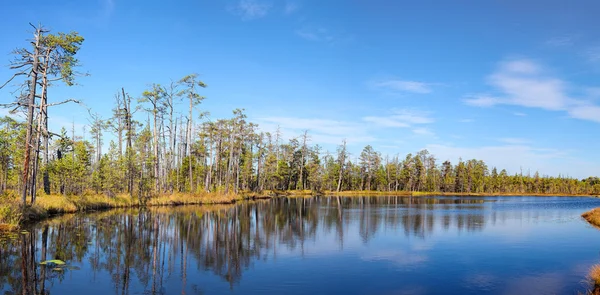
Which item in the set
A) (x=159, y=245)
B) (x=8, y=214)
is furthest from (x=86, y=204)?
(x=159, y=245)

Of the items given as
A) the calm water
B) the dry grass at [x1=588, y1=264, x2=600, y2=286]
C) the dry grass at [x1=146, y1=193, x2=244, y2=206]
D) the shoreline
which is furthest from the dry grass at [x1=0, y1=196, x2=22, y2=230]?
the dry grass at [x1=588, y1=264, x2=600, y2=286]

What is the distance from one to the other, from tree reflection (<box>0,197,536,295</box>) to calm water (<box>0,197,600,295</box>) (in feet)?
0.19

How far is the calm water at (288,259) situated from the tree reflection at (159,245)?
0.06 m

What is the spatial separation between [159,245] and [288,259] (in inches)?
291

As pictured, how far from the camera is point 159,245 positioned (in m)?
20.5

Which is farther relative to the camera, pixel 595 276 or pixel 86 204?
pixel 86 204

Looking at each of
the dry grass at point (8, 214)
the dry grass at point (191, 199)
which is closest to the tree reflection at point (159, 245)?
the dry grass at point (8, 214)

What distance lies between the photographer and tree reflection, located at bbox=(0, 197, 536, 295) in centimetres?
1378

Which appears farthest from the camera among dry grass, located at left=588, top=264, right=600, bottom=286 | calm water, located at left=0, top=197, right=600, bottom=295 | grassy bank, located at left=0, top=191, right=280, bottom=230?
grassy bank, located at left=0, top=191, right=280, bottom=230

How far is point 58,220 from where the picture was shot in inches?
1102

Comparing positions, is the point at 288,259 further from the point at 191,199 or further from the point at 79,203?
the point at 191,199

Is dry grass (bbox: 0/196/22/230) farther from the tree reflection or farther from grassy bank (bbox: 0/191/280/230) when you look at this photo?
the tree reflection

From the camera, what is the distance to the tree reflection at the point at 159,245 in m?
13.8

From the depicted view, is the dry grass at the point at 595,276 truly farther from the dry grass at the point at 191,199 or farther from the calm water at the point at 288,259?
the dry grass at the point at 191,199
